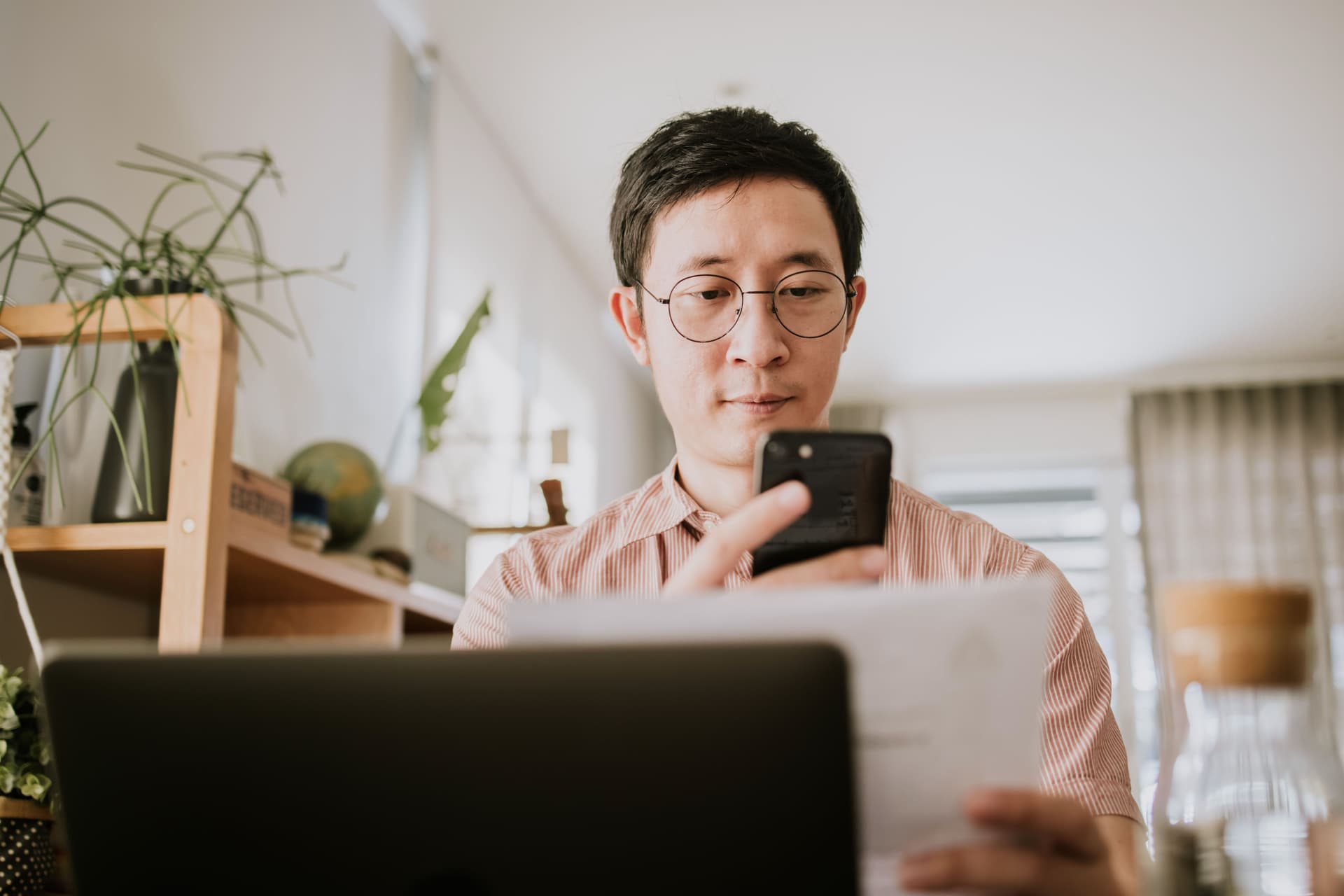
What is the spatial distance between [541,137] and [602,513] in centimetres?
270

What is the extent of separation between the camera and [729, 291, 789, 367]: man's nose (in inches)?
45.6

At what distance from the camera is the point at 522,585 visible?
1.23m

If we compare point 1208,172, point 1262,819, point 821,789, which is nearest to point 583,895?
point 821,789

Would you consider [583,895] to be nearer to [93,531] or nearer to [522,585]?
[522,585]

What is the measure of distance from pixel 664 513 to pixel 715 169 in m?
0.39

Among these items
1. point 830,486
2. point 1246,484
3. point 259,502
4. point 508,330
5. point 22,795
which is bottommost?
point 22,795

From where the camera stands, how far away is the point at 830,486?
813 mm

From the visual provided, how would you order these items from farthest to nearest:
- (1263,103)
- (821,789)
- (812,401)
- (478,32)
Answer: (1263,103) < (478,32) < (812,401) < (821,789)

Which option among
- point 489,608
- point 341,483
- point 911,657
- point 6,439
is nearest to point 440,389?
point 341,483

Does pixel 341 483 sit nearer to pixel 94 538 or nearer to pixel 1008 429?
pixel 94 538

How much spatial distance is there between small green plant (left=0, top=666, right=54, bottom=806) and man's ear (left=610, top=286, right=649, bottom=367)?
725mm

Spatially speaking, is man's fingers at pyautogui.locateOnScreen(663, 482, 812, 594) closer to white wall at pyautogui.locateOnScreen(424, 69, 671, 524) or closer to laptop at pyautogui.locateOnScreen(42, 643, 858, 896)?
laptop at pyautogui.locateOnScreen(42, 643, 858, 896)

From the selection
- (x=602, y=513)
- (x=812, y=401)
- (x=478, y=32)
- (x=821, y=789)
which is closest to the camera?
(x=821, y=789)

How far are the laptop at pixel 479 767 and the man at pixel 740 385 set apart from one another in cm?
55
